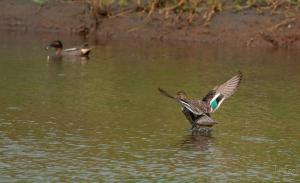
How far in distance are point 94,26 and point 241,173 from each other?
12.4m

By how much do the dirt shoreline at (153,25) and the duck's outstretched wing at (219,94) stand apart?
7.73 meters

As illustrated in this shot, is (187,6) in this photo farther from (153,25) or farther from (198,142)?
(198,142)

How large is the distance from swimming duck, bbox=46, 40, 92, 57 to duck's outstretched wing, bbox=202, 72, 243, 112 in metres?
6.21

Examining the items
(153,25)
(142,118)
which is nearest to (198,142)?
(142,118)

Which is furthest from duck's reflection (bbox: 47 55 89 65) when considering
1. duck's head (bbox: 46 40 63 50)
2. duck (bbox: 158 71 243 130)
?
duck (bbox: 158 71 243 130)

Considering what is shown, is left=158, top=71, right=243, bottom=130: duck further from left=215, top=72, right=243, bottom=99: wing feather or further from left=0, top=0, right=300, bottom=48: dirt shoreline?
left=0, top=0, right=300, bottom=48: dirt shoreline

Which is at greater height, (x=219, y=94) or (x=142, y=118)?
(x=219, y=94)

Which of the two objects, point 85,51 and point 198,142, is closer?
point 198,142

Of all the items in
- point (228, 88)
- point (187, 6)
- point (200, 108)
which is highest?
point (187, 6)

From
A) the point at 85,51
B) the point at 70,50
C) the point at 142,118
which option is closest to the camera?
the point at 142,118

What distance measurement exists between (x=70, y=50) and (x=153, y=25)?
293 cm

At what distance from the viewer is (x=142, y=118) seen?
1417 cm

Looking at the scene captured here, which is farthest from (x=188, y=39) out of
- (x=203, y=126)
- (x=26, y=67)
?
(x=203, y=126)

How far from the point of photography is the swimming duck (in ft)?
65.8
